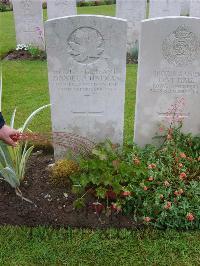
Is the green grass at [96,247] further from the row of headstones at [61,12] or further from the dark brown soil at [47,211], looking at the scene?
the row of headstones at [61,12]

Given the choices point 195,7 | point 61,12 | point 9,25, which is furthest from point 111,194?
point 9,25

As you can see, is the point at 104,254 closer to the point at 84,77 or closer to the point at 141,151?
the point at 141,151

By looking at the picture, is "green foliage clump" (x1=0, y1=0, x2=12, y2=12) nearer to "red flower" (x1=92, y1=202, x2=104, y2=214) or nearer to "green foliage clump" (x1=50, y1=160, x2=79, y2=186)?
"green foliage clump" (x1=50, y1=160, x2=79, y2=186)

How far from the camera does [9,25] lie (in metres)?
12.4

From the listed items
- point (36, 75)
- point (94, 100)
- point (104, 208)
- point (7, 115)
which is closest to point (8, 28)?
point (36, 75)

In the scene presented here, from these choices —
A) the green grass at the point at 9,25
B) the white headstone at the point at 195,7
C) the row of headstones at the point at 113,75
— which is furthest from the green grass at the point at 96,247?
the white headstone at the point at 195,7

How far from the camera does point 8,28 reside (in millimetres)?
11859

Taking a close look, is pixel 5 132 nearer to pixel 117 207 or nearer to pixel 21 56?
pixel 117 207

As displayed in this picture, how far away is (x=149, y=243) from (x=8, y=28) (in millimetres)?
10281

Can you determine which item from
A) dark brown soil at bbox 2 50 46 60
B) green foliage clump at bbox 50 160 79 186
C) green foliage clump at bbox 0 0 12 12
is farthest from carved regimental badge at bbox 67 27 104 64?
green foliage clump at bbox 0 0 12 12

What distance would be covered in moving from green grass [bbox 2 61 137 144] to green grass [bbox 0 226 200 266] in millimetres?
1752

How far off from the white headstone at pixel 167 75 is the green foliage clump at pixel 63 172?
3.00 ft

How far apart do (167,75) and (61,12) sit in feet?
18.7

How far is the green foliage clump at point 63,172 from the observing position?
373 centimetres
